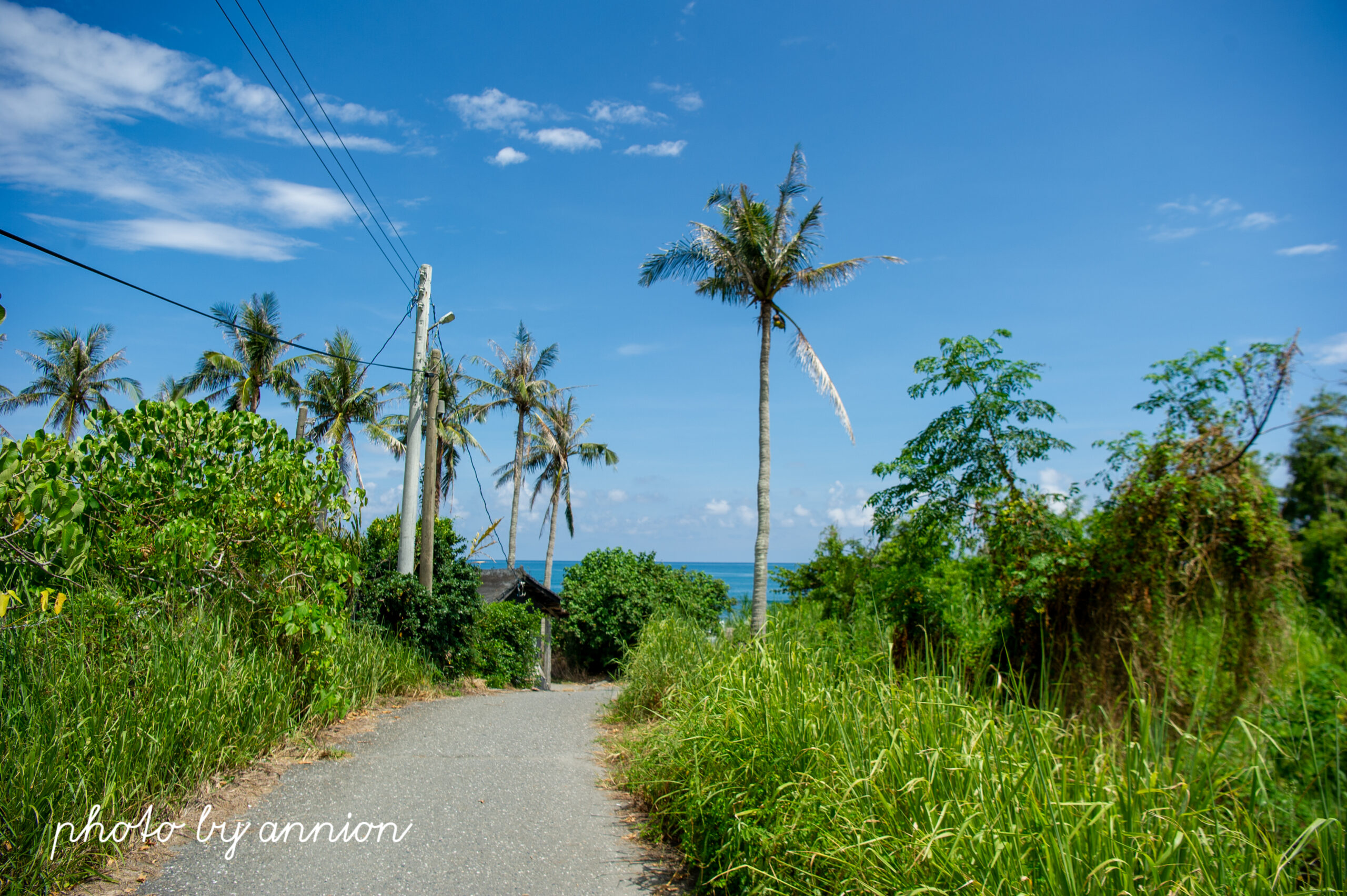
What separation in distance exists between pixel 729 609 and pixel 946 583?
2.27 metres

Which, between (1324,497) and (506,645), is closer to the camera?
(1324,497)

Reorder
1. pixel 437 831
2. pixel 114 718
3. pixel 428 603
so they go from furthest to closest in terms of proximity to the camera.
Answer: pixel 428 603 → pixel 437 831 → pixel 114 718

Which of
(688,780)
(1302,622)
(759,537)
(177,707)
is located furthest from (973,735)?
(759,537)

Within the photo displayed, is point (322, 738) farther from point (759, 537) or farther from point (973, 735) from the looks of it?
point (759, 537)

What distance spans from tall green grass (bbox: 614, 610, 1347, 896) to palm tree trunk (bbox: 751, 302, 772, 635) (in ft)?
35.4

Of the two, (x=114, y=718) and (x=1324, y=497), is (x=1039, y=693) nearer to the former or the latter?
(x=1324, y=497)

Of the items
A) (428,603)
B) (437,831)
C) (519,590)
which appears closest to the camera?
(437,831)

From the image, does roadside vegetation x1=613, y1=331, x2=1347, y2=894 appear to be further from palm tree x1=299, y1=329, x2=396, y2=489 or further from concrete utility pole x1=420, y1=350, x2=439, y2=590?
palm tree x1=299, y1=329, x2=396, y2=489

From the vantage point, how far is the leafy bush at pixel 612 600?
2552cm

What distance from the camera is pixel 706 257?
17062mm

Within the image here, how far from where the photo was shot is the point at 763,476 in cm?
1670

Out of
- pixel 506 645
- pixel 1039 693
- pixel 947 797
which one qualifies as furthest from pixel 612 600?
pixel 947 797

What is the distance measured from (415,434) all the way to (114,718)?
351 inches

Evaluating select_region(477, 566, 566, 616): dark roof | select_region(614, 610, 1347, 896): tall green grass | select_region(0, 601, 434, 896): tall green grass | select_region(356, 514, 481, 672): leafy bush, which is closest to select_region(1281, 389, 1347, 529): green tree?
select_region(614, 610, 1347, 896): tall green grass
